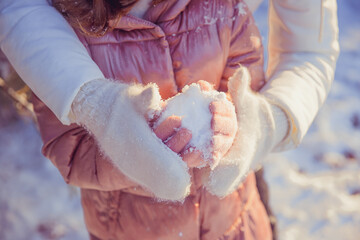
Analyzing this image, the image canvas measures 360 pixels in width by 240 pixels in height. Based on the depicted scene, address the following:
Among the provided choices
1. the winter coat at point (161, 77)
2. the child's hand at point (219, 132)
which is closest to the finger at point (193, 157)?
the child's hand at point (219, 132)

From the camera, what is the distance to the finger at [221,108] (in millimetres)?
570

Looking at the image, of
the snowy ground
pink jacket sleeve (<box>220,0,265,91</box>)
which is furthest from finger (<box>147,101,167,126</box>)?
the snowy ground

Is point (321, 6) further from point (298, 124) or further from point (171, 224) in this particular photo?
point (171, 224)

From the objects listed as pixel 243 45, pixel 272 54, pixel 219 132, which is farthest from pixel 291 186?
pixel 219 132

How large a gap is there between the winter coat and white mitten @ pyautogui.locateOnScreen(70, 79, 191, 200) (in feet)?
0.34

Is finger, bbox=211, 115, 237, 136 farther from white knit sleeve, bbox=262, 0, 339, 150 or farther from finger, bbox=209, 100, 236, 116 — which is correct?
white knit sleeve, bbox=262, 0, 339, 150

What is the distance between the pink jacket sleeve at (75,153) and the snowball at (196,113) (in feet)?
0.73

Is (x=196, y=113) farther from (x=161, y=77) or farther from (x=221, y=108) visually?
(x=161, y=77)

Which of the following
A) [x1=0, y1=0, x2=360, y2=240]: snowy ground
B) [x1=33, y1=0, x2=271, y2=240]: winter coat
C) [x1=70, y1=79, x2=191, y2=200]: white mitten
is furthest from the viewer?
[x1=0, y1=0, x2=360, y2=240]: snowy ground

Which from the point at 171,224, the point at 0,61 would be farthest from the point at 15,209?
the point at 171,224

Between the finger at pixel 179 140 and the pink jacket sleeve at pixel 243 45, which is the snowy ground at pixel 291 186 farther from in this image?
the finger at pixel 179 140

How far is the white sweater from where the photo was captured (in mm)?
597

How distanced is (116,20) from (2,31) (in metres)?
0.23

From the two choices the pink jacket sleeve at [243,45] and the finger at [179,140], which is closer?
the finger at [179,140]
